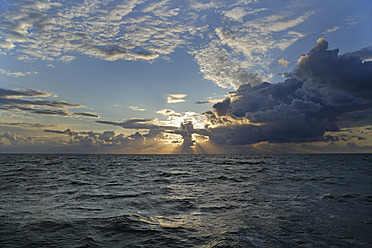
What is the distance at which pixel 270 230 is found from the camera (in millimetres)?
7750

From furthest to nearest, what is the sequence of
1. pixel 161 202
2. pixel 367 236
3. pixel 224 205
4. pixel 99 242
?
pixel 161 202, pixel 224 205, pixel 367 236, pixel 99 242

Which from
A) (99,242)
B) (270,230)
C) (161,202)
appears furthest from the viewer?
(161,202)

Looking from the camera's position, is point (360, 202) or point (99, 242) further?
point (360, 202)

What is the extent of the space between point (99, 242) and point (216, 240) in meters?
3.64

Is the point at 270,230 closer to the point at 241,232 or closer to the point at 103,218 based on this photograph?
the point at 241,232

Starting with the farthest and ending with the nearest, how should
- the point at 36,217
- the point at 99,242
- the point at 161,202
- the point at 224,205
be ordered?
the point at 161,202, the point at 224,205, the point at 36,217, the point at 99,242

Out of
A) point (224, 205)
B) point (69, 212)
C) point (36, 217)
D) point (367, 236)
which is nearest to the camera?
point (367, 236)

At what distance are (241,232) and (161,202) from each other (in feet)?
20.3

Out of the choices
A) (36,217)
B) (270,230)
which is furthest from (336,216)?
(36,217)

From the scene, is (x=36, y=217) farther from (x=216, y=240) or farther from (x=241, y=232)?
(x=241, y=232)

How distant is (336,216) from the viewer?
9602mm

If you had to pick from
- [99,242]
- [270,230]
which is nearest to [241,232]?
[270,230]

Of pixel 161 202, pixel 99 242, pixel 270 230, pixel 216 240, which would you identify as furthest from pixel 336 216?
pixel 99 242

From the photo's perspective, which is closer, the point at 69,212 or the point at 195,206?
the point at 69,212
